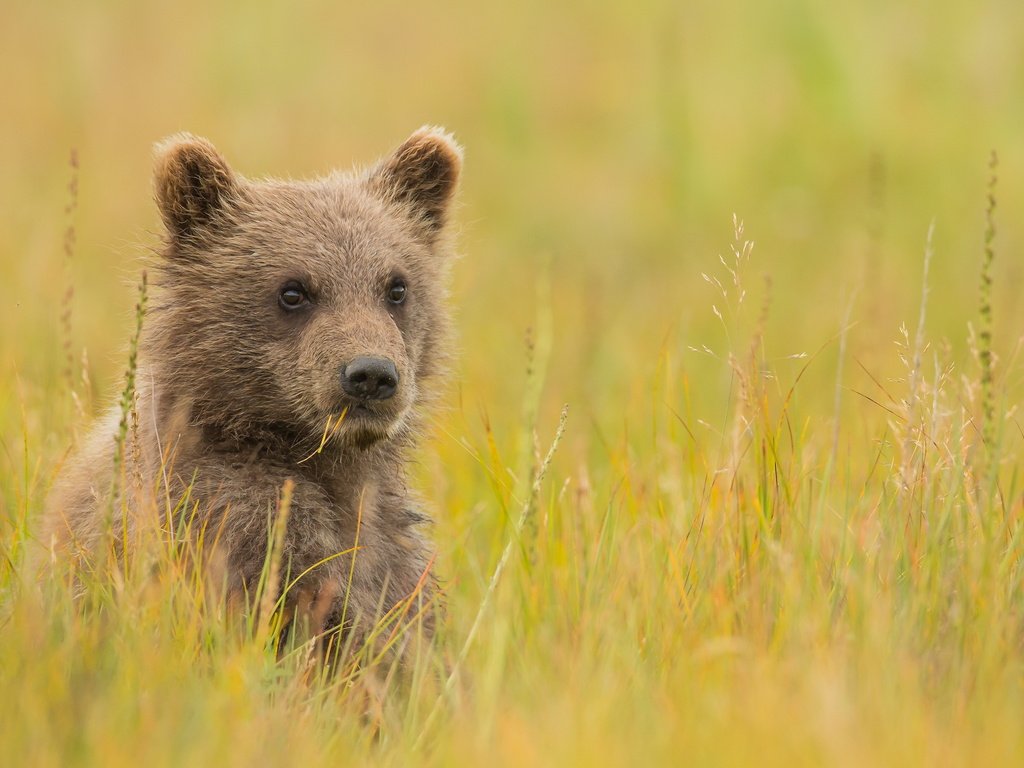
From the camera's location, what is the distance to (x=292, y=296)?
17.0ft

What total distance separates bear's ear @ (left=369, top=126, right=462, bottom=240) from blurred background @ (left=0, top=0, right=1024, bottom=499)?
2112mm

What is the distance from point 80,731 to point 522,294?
7.82 m

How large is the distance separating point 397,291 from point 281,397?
82 cm

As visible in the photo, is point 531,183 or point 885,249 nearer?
point 885,249

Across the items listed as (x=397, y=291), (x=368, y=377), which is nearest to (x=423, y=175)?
(x=397, y=291)

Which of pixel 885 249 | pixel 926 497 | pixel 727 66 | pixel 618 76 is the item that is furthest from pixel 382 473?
pixel 618 76

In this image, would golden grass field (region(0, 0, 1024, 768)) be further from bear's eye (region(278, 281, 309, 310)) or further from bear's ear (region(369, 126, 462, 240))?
bear's eye (region(278, 281, 309, 310))

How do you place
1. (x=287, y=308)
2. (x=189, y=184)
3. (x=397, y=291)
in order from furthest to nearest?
(x=397, y=291), (x=189, y=184), (x=287, y=308)

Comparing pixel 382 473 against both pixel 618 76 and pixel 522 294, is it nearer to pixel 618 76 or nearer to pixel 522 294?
pixel 522 294

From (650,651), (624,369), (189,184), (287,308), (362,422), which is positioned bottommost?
(650,651)

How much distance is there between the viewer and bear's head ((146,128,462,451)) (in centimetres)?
489

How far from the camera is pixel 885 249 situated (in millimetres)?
10945

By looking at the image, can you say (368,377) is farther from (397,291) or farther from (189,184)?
(189,184)

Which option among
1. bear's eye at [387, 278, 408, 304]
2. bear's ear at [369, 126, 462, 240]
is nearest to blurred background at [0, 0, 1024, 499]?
bear's ear at [369, 126, 462, 240]
